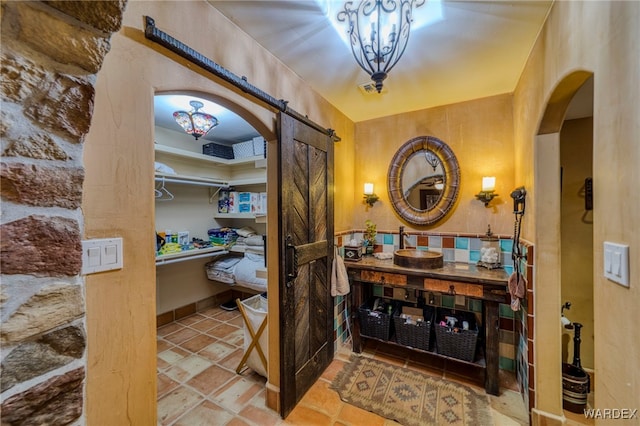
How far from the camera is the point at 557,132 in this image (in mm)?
1617

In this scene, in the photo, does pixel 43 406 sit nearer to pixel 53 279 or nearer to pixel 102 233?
pixel 53 279

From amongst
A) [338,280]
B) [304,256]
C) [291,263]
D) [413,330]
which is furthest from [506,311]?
[291,263]

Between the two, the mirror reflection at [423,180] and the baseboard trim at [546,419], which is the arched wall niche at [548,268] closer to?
the baseboard trim at [546,419]

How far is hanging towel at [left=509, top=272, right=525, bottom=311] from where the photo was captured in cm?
178

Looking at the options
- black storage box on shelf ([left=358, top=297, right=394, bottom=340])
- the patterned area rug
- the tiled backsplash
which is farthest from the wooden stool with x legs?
the tiled backsplash

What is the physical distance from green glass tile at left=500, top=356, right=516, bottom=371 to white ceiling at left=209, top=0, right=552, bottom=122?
2.45m

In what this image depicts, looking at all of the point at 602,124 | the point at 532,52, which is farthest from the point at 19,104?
the point at 532,52

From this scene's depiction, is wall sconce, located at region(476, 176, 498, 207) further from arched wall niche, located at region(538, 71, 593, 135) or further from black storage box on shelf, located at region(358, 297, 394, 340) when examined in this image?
black storage box on shelf, located at region(358, 297, 394, 340)

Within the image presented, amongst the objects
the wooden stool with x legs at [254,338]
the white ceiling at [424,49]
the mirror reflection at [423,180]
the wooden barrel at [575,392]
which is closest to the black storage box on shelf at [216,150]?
the white ceiling at [424,49]

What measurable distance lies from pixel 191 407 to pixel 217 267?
182 cm

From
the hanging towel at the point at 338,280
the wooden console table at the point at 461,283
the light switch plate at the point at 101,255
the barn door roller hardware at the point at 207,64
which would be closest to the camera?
the light switch plate at the point at 101,255

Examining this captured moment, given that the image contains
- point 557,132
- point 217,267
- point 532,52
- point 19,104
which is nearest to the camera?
point 19,104

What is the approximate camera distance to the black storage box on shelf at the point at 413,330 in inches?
88.4

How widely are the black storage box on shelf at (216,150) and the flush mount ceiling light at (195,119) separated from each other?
971 mm
